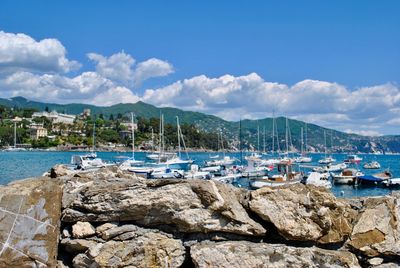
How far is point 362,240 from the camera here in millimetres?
7301

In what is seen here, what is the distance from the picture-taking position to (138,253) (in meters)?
7.00

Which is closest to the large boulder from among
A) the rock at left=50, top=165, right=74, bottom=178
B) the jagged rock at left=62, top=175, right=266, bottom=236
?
the jagged rock at left=62, top=175, right=266, bottom=236

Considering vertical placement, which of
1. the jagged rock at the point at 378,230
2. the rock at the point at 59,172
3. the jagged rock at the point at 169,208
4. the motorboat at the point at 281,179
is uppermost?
the rock at the point at 59,172

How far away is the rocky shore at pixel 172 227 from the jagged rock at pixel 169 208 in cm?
2

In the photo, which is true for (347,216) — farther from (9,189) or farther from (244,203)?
(9,189)

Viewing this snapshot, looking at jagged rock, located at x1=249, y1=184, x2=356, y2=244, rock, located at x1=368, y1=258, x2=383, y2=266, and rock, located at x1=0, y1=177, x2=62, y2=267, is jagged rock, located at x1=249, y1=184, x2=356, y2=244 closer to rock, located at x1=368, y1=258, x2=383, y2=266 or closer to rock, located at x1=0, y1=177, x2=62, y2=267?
rock, located at x1=368, y1=258, x2=383, y2=266

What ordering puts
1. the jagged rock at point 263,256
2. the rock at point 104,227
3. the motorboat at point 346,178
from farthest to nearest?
the motorboat at point 346,178
the rock at point 104,227
the jagged rock at point 263,256

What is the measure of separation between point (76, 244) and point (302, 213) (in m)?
3.61

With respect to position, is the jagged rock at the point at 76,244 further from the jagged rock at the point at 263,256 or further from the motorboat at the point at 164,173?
the motorboat at the point at 164,173

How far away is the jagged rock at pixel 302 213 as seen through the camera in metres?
7.08

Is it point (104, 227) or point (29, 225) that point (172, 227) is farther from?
point (29, 225)

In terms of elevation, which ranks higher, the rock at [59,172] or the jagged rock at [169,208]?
the rock at [59,172]

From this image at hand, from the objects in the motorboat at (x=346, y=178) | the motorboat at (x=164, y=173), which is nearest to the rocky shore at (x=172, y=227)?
the motorboat at (x=164, y=173)

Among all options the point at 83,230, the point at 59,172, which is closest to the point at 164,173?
the point at 59,172
